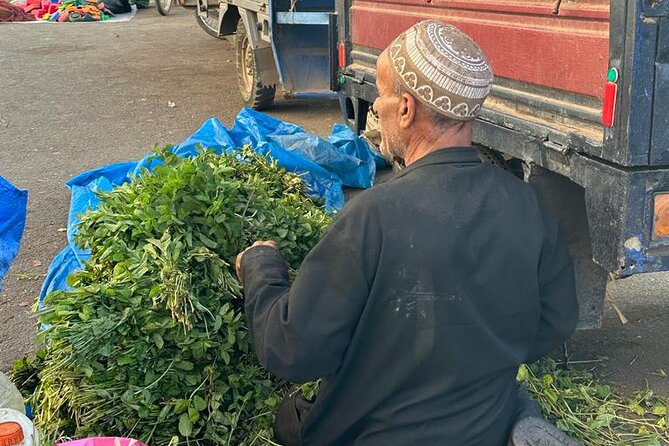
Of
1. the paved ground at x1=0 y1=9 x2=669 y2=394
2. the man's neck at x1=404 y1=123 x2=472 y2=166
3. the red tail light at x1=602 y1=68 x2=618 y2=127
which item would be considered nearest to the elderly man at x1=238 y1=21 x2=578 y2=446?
the man's neck at x1=404 y1=123 x2=472 y2=166

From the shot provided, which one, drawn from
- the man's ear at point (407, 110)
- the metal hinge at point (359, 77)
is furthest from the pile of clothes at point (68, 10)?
the man's ear at point (407, 110)

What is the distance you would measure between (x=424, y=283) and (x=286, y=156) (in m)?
3.45

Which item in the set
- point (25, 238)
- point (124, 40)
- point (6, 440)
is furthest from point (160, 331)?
point (124, 40)

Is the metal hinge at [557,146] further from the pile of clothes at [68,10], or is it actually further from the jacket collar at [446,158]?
the pile of clothes at [68,10]

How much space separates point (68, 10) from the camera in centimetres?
1936

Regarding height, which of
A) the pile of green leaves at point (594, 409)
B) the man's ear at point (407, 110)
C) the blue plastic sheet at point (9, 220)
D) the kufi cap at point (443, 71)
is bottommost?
the pile of green leaves at point (594, 409)

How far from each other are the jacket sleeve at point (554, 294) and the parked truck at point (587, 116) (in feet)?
2.19

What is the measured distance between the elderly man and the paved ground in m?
1.81

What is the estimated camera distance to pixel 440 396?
200cm

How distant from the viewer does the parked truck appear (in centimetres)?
263

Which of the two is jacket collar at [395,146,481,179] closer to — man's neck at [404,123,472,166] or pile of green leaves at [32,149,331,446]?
man's neck at [404,123,472,166]

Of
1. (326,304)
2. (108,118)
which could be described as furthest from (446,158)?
(108,118)

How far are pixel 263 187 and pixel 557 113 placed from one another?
1264 mm

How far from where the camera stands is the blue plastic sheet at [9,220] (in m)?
2.88
